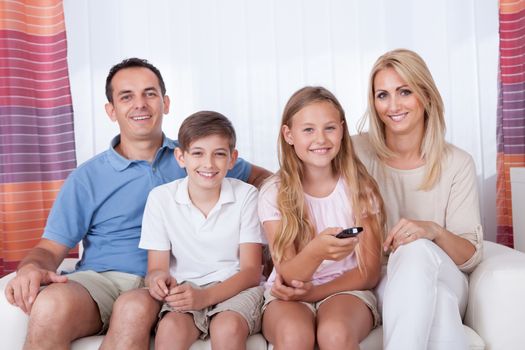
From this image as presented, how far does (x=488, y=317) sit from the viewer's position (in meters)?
1.65

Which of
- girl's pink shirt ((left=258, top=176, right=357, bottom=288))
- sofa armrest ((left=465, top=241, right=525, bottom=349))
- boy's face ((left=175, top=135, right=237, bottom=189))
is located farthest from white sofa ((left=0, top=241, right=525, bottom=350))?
boy's face ((left=175, top=135, right=237, bottom=189))

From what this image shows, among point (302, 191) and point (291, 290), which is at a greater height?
point (302, 191)

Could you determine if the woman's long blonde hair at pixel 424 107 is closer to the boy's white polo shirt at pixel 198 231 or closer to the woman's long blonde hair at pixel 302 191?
the woman's long blonde hair at pixel 302 191

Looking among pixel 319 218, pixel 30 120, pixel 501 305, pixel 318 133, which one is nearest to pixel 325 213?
pixel 319 218

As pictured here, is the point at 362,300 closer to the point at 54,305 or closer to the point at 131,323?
the point at 131,323

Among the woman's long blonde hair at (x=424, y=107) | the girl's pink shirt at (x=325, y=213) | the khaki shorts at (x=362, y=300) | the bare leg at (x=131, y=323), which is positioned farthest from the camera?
the woman's long blonde hair at (x=424, y=107)

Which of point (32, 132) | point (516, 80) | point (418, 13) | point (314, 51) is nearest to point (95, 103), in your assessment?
point (32, 132)

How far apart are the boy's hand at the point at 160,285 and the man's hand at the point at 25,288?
12.0 inches

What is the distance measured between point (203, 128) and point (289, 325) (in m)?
0.68

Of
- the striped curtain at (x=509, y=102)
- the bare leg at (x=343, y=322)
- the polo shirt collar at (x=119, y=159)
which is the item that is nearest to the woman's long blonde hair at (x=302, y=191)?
the bare leg at (x=343, y=322)

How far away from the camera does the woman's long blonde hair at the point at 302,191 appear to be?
1829mm

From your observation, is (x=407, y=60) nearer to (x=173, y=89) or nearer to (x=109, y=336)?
(x=109, y=336)

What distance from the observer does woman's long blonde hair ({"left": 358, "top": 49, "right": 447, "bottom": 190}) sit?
6.49 ft

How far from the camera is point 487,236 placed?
3.23 metres
